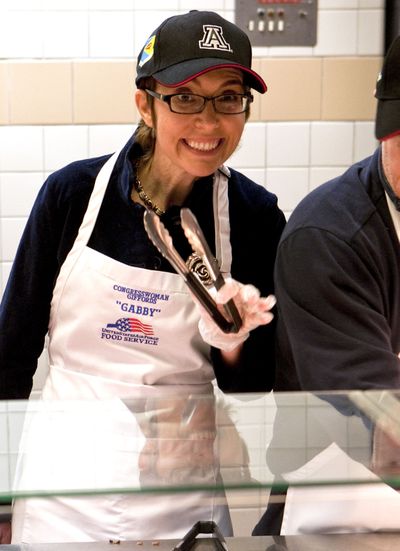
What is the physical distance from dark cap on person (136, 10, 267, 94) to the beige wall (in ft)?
3.75

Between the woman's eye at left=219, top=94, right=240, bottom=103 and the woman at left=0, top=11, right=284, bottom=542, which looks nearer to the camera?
the woman's eye at left=219, top=94, right=240, bottom=103

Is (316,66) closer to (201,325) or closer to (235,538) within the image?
(201,325)

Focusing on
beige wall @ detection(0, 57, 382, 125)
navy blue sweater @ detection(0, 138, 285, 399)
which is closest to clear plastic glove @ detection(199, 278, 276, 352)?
navy blue sweater @ detection(0, 138, 285, 399)

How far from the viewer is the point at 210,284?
138cm

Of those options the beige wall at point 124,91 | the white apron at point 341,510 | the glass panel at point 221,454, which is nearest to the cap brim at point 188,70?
the glass panel at point 221,454

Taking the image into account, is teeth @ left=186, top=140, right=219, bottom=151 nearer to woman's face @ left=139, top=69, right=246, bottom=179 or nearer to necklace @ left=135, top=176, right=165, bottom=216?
woman's face @ left=139, top=69, right=246, bottom=179

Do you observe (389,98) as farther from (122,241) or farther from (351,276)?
(122,241)

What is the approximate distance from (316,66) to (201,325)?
1.37 meters

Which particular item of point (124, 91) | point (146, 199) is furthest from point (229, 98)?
point (124, 91)

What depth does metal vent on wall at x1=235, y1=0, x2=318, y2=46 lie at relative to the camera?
97.0 inches

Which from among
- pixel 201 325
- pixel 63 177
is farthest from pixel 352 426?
pixel 63 177

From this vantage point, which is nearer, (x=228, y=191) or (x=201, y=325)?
(x=201, y=325)

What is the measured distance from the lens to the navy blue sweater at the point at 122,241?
1.46 metres

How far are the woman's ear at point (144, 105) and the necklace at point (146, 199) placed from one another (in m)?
0.11
